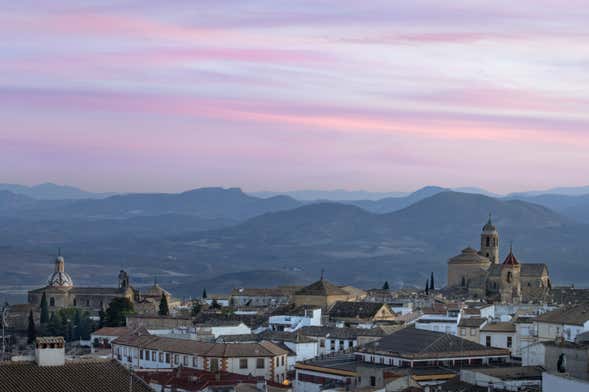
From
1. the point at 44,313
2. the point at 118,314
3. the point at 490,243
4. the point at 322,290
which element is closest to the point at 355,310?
the point at 322,290

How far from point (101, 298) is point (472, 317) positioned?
79.3 metres

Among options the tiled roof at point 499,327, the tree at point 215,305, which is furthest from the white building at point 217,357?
the tree at point 215,305

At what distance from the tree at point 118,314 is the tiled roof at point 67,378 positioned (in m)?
76.0

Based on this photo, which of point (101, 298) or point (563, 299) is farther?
point (101, 298)

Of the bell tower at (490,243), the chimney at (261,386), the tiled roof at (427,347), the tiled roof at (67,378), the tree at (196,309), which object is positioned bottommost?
the chimney at (261,386)

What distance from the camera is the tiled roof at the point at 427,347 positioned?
6994 cm

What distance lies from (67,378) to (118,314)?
7987 centimetres

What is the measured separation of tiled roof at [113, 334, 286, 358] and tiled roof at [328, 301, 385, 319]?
75.4ft

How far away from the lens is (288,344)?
284 feet

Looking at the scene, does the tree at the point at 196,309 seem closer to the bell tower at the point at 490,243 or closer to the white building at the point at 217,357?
the bell tower at the point at 490,243

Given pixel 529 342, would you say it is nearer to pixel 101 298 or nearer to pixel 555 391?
pixel 555 391

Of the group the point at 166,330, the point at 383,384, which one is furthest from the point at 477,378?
the point at 166,330

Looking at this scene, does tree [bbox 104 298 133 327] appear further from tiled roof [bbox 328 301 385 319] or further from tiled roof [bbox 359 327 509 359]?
tiled roof [bbox 359 327 509 359]

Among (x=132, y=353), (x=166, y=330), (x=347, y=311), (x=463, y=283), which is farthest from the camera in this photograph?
(x=463, y=283)
